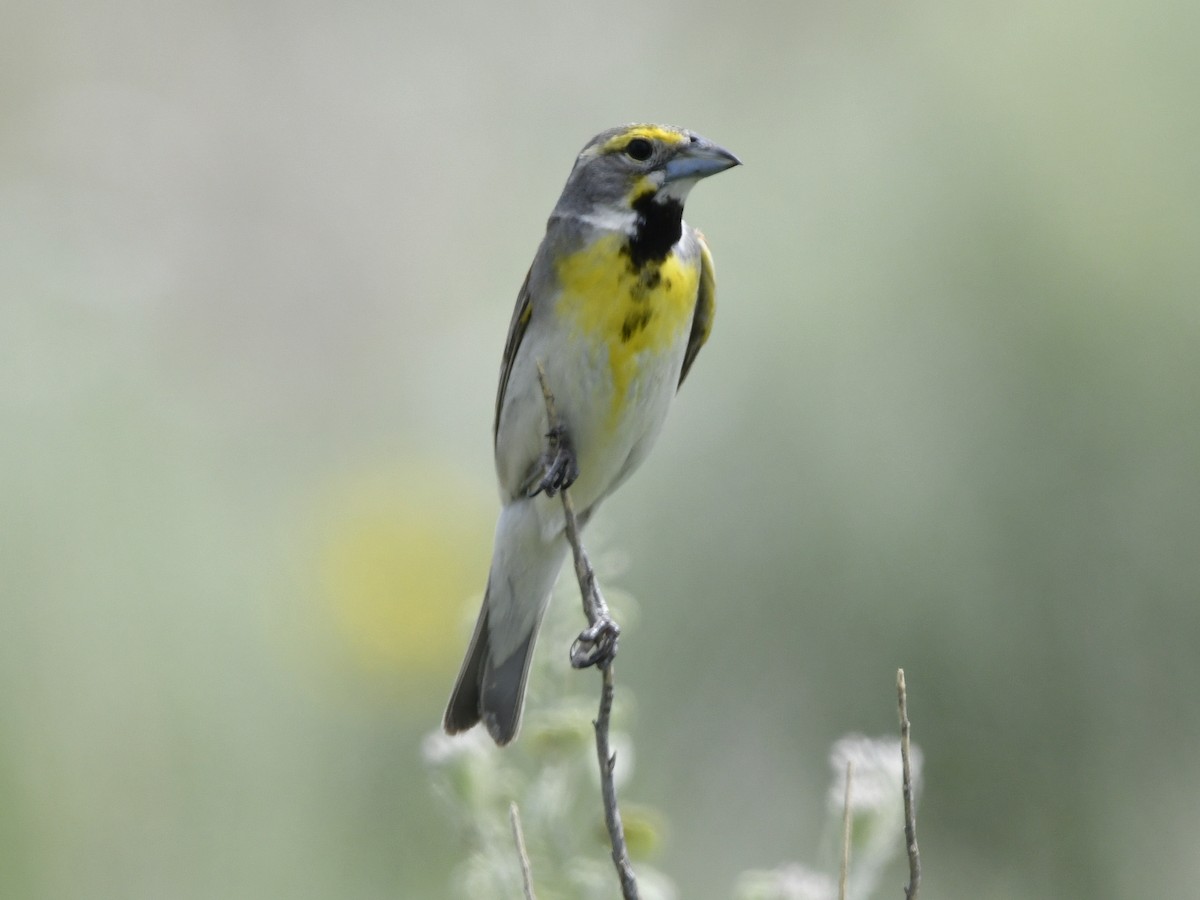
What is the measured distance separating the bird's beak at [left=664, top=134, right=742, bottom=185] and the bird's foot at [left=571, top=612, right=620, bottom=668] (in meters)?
0.86

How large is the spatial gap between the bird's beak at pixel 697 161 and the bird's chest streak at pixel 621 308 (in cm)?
15

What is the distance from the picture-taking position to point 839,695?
4539 mm

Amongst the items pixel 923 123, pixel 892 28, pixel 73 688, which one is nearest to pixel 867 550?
pixel 923 123

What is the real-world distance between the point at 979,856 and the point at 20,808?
2540 millimetres

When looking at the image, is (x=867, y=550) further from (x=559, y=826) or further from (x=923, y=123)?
(x=559, y=826)

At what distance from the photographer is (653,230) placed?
10.1 feet

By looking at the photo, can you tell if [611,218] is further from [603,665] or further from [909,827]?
[909,827]

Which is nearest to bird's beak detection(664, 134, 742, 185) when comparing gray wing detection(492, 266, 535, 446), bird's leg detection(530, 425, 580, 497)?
gray wing detection(492, 266, 535, 446)

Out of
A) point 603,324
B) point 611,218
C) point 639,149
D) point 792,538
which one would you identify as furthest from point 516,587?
point 792,538

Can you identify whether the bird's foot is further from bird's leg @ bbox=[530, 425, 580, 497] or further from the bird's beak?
the bird's beak

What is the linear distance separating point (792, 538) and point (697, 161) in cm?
187

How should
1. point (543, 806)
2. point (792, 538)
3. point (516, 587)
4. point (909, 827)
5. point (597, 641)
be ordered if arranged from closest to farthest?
point (909, 827) → point (543, 806) → point (597, 641) → point (516, 587) → point (792, 538)

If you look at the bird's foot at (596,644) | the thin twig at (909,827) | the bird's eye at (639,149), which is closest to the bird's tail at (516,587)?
the bird's foot at (596,644)

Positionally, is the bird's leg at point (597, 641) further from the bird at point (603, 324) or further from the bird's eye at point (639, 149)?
the bird's eye at point (639, 149)
